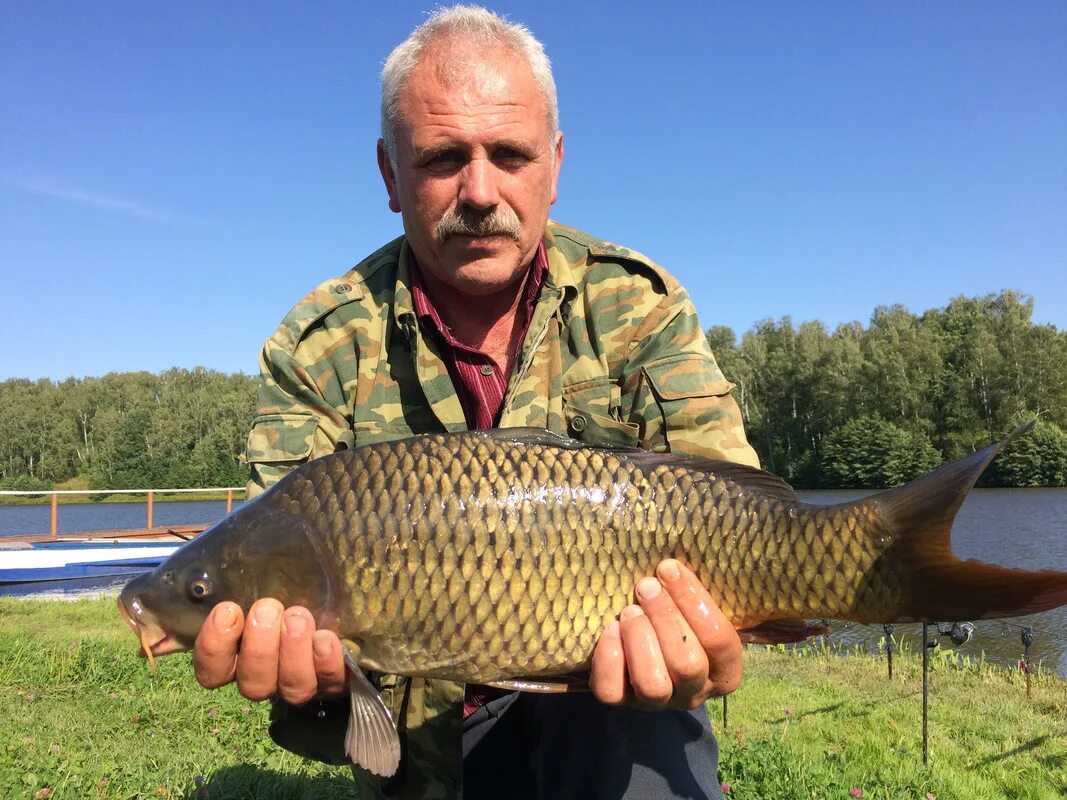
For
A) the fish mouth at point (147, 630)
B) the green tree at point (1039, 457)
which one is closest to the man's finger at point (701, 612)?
the fish mouth at point (147, 630)

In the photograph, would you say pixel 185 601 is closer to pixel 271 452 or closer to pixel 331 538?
pixel 331 538

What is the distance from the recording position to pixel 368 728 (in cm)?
163

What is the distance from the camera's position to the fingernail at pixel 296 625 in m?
1.53

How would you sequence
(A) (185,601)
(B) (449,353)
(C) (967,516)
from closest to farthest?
(A) (185,601) < (B) (449,353) < (C) (967,516)

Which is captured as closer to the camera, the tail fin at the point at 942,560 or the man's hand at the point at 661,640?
the tail fin at the point at 942,560

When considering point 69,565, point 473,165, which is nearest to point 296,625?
point 473,165

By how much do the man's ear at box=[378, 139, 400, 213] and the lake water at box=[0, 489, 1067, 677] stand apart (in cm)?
201

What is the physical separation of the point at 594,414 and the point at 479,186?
0.64m

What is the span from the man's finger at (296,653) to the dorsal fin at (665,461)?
485 mm

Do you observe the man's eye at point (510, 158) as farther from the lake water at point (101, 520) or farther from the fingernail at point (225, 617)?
the lake water at point (101, 520)

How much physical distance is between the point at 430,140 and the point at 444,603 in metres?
1.17

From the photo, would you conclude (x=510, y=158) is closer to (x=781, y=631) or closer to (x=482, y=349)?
(x=482, y=349)

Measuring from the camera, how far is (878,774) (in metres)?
3.28

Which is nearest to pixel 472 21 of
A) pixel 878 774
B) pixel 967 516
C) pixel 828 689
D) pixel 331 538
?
pixel 331 538
